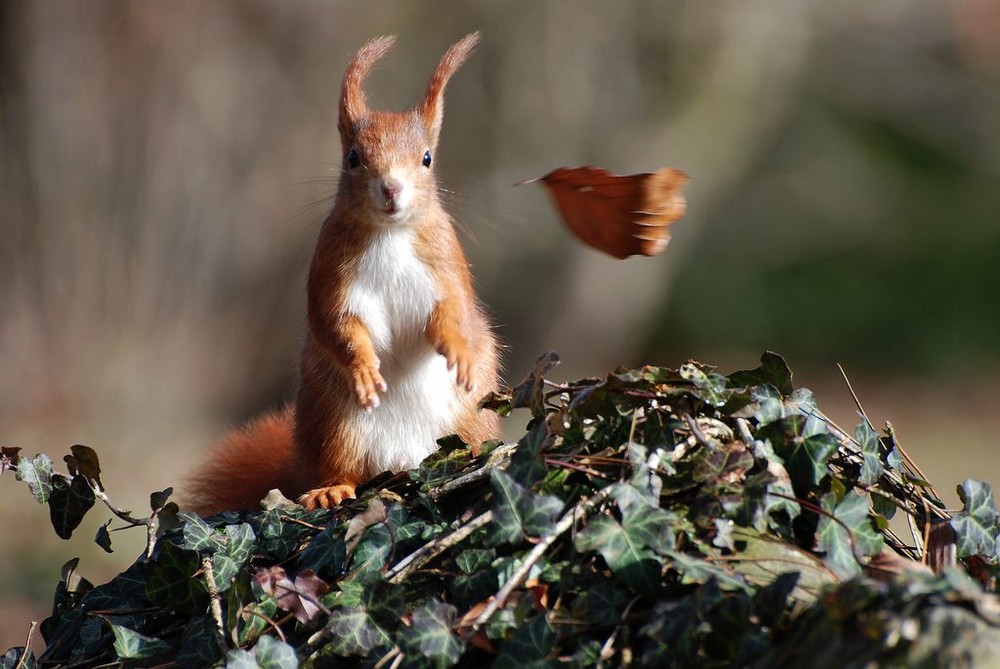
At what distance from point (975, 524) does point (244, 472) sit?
58.6 inches

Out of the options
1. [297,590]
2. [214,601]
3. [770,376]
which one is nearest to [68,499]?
[214,601]

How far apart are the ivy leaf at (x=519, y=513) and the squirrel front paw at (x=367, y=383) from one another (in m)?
0.79

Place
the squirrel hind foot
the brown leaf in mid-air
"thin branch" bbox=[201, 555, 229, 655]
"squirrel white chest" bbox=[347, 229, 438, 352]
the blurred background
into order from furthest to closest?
the blurred background, "squirrel white chest" bbox=[347, 229, 438, 352], the squirrel hind foot, the brown leaf in mid-air, "thin branch" bbox=[201, 555, 229, 655]

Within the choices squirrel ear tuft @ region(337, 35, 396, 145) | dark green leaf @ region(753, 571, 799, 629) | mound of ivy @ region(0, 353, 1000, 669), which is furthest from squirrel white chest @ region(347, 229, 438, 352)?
dark green leaf @ region(753, 571, 799, 629)

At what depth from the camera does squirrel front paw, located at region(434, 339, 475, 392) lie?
2.06 metres

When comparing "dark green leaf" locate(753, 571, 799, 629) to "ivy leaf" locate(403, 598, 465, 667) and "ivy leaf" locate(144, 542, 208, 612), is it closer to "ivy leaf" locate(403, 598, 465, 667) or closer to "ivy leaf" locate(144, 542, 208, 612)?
"ivy leaf" locate(403, 598, 465, 667)

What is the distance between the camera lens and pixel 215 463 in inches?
97.6

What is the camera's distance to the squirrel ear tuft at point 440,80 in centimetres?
220

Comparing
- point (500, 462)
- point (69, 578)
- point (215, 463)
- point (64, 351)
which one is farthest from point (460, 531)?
point (64, 351)

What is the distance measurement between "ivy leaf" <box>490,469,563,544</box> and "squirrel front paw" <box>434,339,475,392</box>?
77 cm

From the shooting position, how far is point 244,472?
8.07 ft

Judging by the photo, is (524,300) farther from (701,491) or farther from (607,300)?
(701,491)

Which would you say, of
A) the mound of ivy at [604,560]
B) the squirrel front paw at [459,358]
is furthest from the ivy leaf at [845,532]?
the squirrel front paw at [459,358]

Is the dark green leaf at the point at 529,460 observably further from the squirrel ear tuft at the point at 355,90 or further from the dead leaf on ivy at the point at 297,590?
the squirrel ear tuft at the point at 355,90
